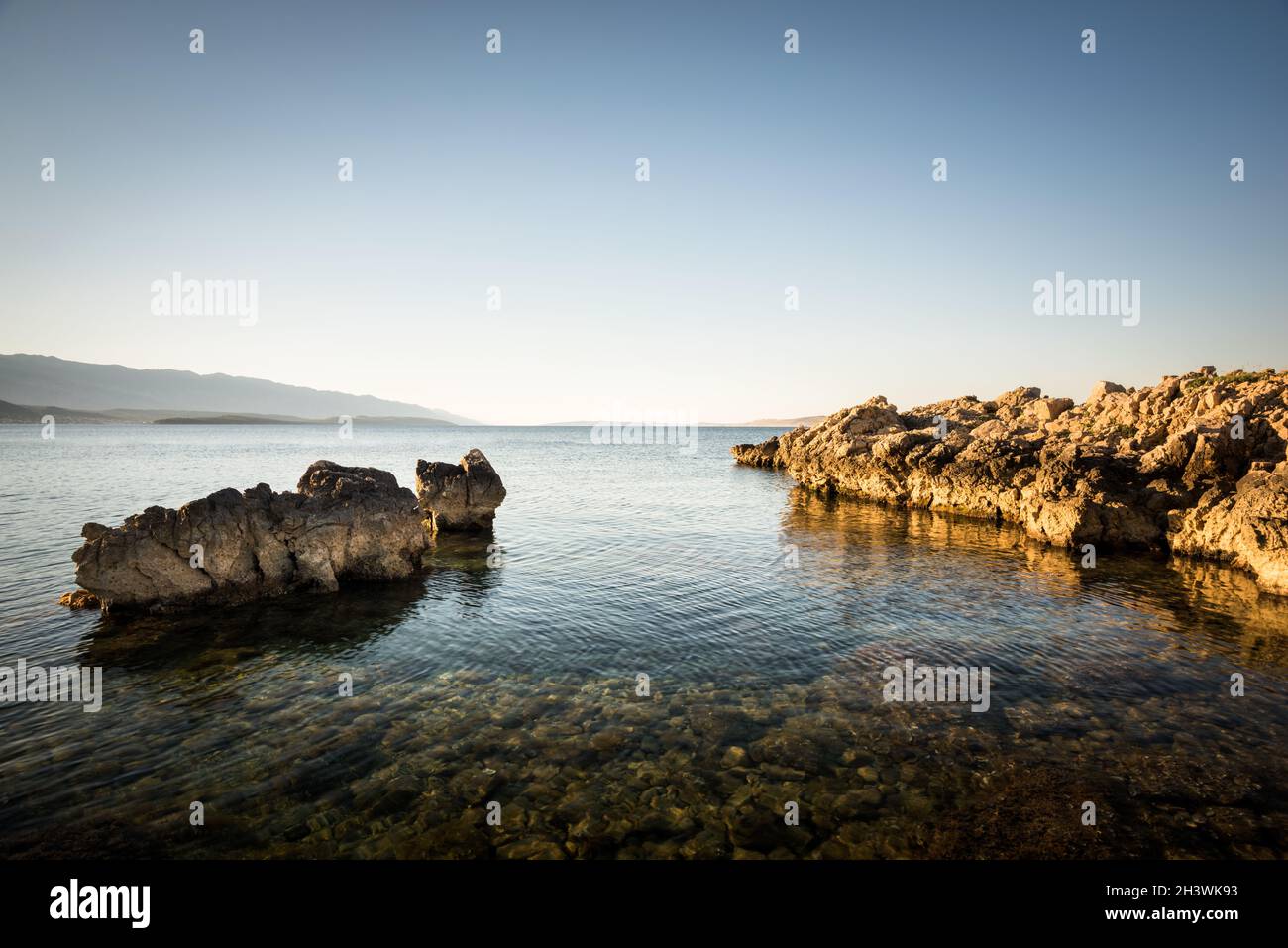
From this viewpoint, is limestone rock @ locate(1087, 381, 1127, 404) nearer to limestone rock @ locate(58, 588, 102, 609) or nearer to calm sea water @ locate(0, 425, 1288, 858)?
calm sea water @ locate(0, 425, 1288, 858)

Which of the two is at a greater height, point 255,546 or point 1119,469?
point 1119,469

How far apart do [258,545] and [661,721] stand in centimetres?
1780

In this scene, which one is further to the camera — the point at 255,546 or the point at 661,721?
the point at 255,546

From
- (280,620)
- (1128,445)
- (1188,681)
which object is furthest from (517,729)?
(1128,445)

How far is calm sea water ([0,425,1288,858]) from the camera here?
9438mm

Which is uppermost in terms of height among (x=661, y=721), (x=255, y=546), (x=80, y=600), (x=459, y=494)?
(x=459, y=494)

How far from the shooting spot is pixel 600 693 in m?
14.5

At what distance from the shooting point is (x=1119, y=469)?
109 ft

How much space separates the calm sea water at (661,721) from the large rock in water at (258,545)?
1148 millimetres

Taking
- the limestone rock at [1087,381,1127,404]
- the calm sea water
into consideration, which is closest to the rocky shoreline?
the calm sea water

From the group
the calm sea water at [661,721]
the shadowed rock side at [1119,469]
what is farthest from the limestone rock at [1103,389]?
the calm sea water at [661,721]

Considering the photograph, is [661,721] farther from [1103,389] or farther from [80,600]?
[1103,389]

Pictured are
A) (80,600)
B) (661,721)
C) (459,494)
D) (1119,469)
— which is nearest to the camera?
(661,721)

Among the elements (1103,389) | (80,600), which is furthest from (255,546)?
(1103,389)
